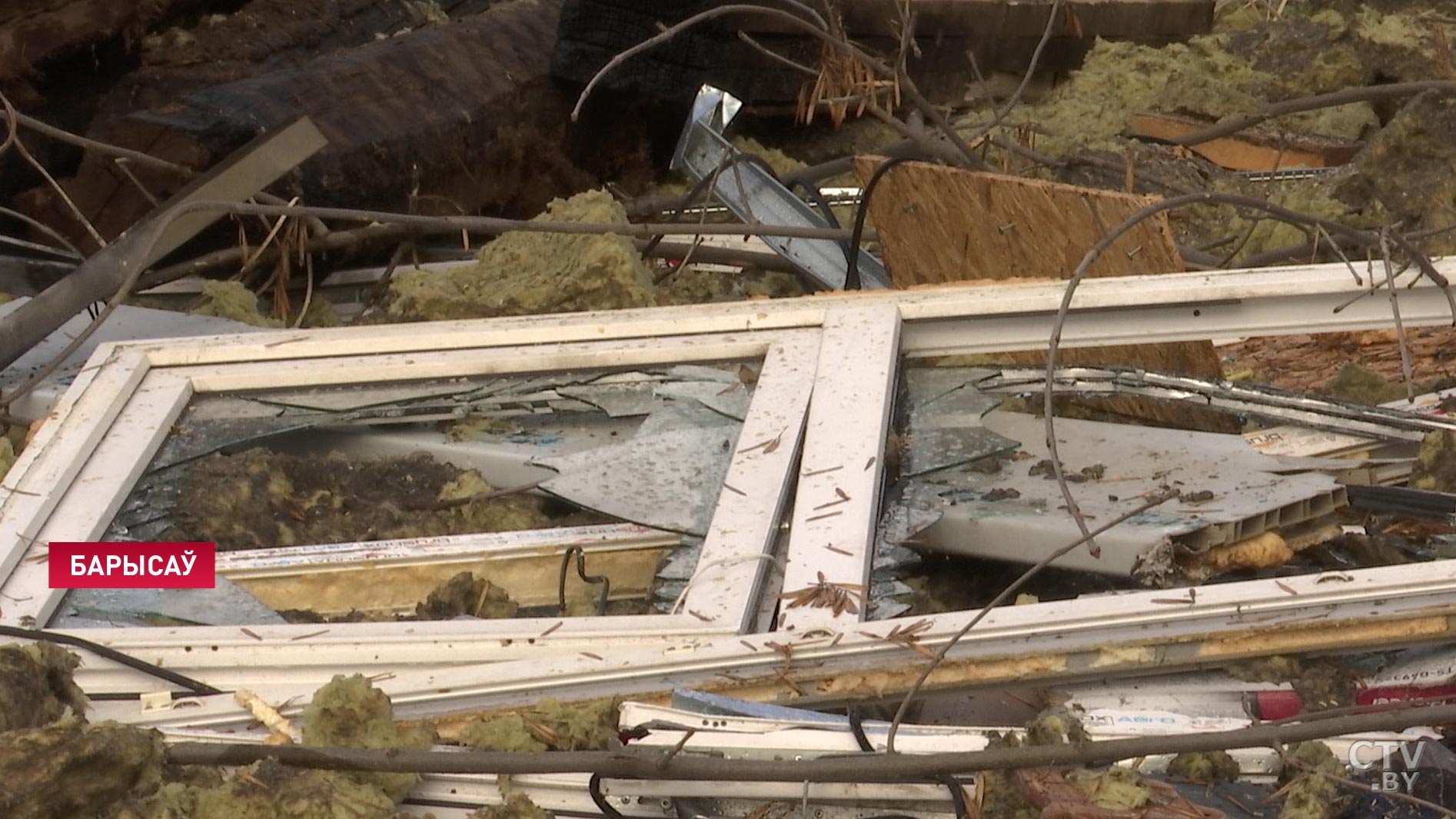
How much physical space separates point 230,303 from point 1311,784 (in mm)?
3158

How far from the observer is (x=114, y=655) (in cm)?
186

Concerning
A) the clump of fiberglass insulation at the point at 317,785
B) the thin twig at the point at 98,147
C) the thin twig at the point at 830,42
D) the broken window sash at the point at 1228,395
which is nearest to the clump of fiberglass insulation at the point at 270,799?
the clump of fiberglass insulation at the point at 317,785

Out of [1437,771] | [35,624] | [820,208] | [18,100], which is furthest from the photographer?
[18,100]

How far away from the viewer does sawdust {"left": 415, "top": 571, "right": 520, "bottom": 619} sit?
1.99 metres

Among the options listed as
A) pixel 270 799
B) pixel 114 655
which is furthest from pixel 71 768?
pixel 114 655

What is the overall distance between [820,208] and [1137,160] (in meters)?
1.36

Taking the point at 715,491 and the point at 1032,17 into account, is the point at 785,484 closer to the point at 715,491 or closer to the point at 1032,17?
the point at 715,491

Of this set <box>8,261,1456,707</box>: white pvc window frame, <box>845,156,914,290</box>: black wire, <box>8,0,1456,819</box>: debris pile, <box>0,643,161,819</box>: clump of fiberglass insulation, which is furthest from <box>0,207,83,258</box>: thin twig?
<box>0,643,161,819</box>: clump of fiberglass insulation

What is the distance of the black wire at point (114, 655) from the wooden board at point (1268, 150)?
4.09m

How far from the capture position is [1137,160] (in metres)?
4.85

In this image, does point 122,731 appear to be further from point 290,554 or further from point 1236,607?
point 1236,607

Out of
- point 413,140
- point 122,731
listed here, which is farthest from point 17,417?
point 413,140

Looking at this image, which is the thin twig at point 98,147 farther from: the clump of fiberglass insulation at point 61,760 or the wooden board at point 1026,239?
the clump of fiberglass insulation at point 61,760

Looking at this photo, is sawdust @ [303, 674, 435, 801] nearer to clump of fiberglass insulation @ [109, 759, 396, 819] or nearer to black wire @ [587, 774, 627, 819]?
clump of fiberglass insulation @ [109, 759, 396, 819]
